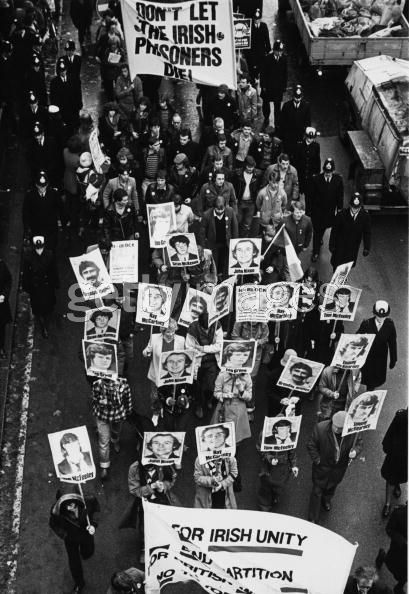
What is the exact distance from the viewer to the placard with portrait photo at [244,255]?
12.8 metres

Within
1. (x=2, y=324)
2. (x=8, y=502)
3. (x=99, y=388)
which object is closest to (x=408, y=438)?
(x=99, y=388)

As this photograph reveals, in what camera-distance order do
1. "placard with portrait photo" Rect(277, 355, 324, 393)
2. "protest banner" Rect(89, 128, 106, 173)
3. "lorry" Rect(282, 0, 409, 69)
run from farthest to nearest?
"lorry" Rect(282, 0, 409, 69) → "protest banner" Rect(89, 128, 106, 173) → "placard with portrait photo" Rect(277, 355, 324, 393)

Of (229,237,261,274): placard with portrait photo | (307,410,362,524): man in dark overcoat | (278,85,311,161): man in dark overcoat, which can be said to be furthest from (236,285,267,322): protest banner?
(278,85,311,161): man in dark overcoat

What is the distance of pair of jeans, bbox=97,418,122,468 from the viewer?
11.0 metres

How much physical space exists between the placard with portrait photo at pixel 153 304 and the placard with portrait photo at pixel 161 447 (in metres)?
2.18

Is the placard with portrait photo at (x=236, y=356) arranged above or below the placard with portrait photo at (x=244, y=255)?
below

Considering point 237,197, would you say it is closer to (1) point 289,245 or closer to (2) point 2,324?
(1) point 289,245

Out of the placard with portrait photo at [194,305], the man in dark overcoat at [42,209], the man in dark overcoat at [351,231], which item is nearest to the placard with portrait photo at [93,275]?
the placard with portrait photo at [194,305]

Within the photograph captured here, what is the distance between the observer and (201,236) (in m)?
13.9

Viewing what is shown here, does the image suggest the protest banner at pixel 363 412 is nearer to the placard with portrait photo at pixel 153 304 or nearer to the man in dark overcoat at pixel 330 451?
the man in dark overcoat at pixel 330 451

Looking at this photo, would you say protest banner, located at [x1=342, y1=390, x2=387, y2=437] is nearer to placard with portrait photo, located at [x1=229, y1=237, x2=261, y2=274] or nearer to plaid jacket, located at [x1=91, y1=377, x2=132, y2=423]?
plaid jacket, located at [x1=91, y1=377, x2=132, y2=423]

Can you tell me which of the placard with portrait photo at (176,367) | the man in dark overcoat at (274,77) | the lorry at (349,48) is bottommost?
the placard with portrait photo at (176,367)

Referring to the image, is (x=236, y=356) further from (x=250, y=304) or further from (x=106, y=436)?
(x=106, y=436)

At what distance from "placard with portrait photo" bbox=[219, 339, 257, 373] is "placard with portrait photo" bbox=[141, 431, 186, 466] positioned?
1.28m
